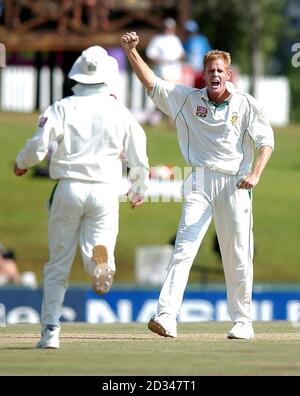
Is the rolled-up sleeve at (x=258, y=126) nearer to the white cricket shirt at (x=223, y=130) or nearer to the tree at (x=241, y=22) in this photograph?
the white cricket shirt at (x=223, y=130)

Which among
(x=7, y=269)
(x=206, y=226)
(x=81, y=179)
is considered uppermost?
(x=81, y=179)

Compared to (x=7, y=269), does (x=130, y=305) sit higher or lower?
lower

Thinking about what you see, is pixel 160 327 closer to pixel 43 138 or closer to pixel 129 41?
pixel 43 138

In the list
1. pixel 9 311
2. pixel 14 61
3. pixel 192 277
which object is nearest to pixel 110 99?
pixel 9 311

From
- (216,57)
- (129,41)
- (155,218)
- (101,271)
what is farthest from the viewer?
(155,218)

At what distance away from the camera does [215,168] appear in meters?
13.0

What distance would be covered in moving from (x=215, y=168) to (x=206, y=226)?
46 centimetres

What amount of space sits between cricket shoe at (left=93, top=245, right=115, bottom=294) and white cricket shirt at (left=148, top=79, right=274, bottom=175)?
4.38 ft

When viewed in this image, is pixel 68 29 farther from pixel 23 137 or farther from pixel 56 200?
pixel 56 200

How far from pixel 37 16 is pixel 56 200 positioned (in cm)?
2101

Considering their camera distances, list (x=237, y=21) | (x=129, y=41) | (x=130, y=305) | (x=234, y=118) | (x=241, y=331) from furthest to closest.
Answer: (x=237, y=21), (x=130, y=305), (x=241, y=331), (x=129, y=41), (x=234, y=118)

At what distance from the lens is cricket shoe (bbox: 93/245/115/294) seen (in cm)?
1208

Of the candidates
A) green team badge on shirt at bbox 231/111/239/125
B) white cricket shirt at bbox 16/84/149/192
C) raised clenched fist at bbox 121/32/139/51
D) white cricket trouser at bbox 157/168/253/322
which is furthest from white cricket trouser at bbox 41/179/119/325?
raised clenched fist at bbox 121/32/139/51

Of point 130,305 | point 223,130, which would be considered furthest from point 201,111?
point 130,305
